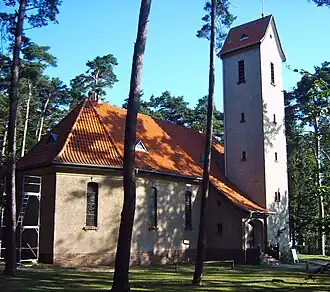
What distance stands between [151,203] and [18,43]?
11.5m

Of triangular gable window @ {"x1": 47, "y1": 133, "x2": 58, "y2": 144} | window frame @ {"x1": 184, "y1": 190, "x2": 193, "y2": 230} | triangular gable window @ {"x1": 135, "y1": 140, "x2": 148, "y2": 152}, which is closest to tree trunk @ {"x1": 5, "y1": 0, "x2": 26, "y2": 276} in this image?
triangular gable window @ {"x1": 47, "y1": 133, "x2": 58, "y2": 144}

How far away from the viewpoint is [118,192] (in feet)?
76.0

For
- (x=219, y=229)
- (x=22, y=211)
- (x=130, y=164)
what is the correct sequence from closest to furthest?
(x=130, y=164) → (x=22, y=211) → (x=219, y=229)

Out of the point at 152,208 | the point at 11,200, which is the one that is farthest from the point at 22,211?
the point at 152,208

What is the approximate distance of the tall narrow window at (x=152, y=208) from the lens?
2465 cm

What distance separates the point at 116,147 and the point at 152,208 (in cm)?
396

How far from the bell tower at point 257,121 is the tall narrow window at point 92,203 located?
10.9 metres

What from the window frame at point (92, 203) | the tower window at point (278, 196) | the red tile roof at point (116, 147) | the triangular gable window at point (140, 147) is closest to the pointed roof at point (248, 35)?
the red tile roof at point (116, 147)

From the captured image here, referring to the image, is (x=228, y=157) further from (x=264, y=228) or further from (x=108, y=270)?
(x=108, y=270)

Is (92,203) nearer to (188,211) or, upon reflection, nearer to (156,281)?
(188,211)

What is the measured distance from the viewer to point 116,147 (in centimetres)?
2412

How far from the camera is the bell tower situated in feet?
94.6

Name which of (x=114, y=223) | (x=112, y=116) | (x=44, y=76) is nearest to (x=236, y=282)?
(x=114, y=223)

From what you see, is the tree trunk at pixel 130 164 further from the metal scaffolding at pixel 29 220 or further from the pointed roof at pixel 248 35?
the pointed roof at pixel 248 35
